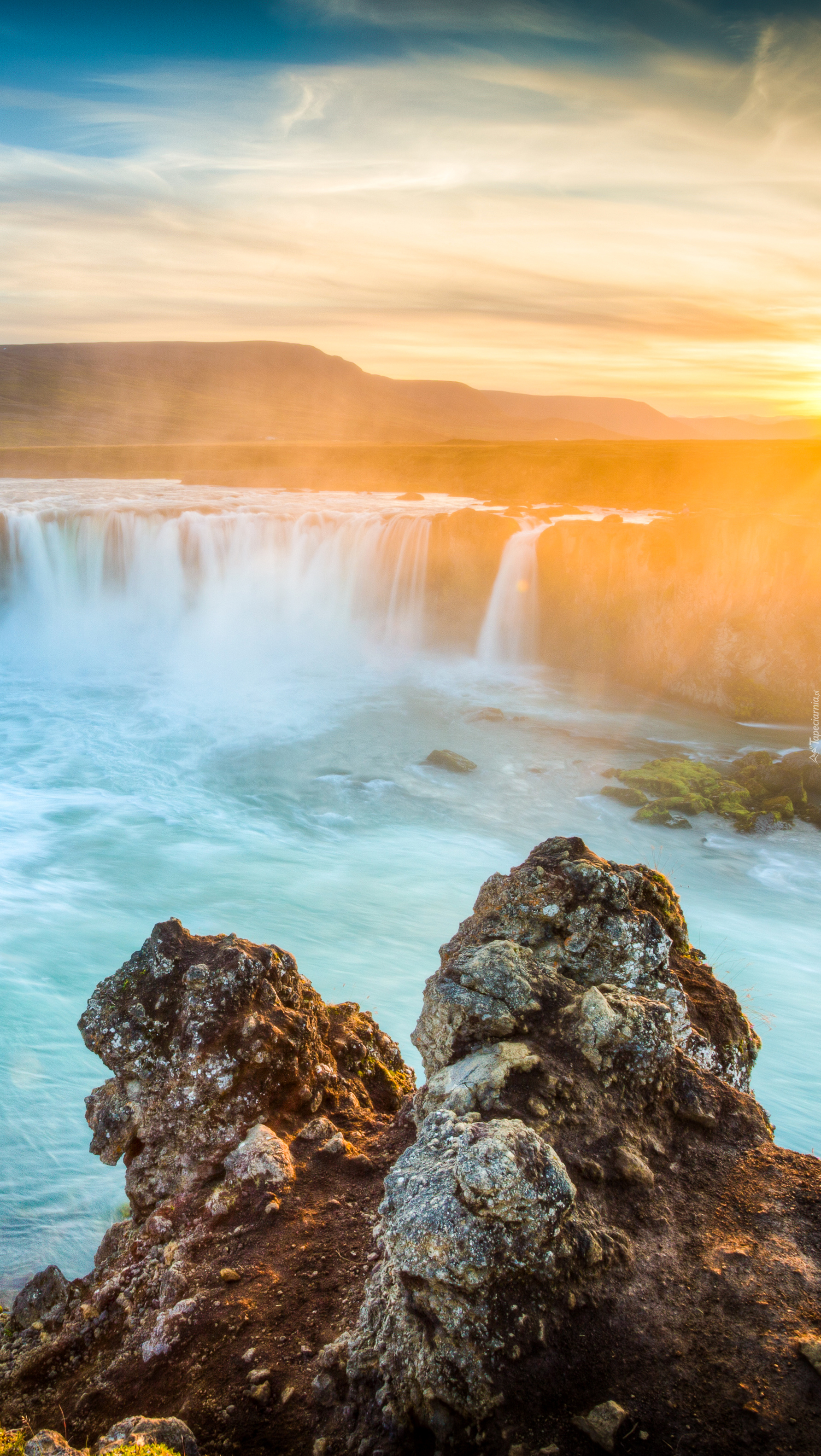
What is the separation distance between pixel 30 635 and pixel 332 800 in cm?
1738

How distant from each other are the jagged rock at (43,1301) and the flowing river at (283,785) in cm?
262

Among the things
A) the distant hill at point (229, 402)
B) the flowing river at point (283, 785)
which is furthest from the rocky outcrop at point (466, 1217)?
the distant hill at point (229, 402)

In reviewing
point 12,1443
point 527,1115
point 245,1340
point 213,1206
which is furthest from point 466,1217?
point 12,1443

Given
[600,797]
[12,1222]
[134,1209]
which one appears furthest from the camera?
[600,797]

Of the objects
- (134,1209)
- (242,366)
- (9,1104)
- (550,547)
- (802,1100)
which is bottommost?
(9,1104)

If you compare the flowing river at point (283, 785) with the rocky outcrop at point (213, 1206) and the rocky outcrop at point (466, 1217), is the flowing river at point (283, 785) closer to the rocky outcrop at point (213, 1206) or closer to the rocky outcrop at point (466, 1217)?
the rocky outcrop at point (213, 1206)

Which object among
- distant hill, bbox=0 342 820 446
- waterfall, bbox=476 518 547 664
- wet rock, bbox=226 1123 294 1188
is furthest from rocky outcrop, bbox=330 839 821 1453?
distant hill, bbox=0 342 820 446

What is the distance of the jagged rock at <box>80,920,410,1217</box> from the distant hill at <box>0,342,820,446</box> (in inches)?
3233

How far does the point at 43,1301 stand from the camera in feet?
11.5

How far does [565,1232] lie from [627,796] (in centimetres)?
1453

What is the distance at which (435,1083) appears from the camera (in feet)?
10.8

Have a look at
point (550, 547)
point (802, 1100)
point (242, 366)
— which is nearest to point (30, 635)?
point (550, 547)

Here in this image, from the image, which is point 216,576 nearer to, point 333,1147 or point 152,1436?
point 333,1147

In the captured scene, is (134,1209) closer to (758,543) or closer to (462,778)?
(462,778)
